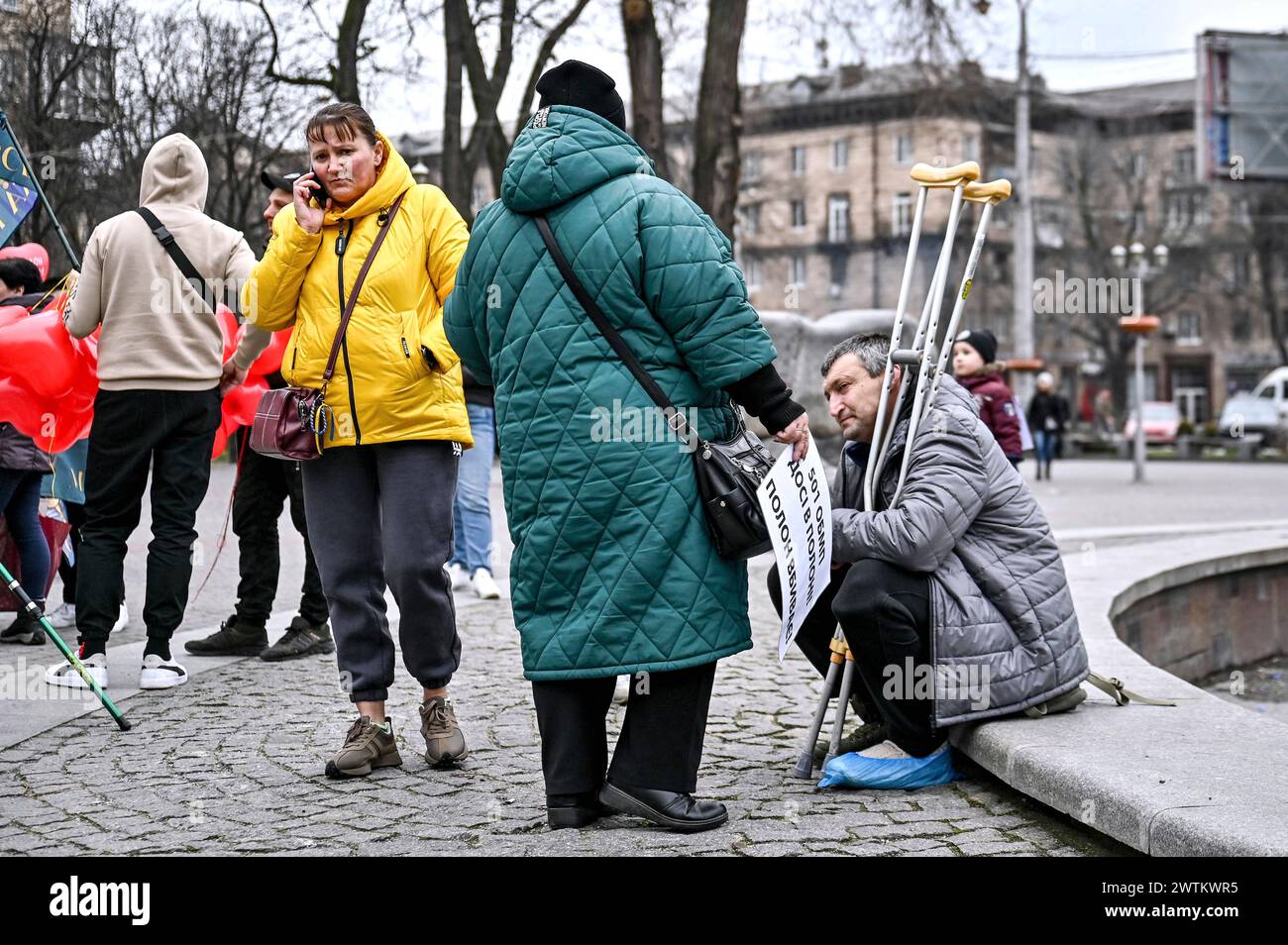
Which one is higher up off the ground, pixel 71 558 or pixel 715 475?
pixel 715 475

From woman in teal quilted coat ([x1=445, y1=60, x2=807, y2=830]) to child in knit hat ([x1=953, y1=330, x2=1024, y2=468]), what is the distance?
14.4ft

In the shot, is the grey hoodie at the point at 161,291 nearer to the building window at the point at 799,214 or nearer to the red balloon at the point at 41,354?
the red balloon at the point at 41,354

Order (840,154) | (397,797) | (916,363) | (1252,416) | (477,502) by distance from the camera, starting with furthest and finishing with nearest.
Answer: (840,154)
(1252,416)
(477,502)
(916,363)
(397,797)

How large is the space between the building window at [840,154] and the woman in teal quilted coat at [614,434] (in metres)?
72.6

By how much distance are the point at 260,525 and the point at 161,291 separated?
51.9 inches

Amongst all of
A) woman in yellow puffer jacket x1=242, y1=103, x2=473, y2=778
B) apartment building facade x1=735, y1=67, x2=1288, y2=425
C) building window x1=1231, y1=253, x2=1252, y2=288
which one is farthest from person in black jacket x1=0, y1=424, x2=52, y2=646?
building window x1=1231, y1=253, x2=1252, y2=288

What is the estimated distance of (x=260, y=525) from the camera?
274 inches

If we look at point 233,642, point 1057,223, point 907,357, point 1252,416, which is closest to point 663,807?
point 907,357

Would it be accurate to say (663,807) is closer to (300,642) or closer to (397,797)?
(397,797)

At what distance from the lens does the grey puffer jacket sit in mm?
4445

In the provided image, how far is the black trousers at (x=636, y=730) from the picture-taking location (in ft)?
13.0

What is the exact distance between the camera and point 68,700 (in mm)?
5816

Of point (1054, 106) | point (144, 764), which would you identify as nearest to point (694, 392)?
point (144, 764)
